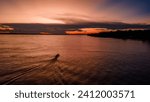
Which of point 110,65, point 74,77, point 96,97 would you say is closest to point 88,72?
point 74,77

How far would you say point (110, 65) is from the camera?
11734 millimetres

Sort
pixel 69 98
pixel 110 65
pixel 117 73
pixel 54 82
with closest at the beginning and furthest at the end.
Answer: pixel 69 98, pixel 54 82, pixel 117 73, pixel 110 65

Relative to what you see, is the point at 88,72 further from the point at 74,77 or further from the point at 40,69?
the point at 40,69

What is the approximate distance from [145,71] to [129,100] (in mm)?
3285

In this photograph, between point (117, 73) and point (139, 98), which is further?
point (117, 73)

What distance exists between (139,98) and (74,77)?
278 cm

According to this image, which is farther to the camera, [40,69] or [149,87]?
[40,69]

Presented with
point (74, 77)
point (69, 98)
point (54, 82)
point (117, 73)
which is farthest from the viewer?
point (117, 73)

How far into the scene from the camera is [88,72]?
399 inches

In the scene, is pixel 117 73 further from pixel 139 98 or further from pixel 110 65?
pixel 139 98

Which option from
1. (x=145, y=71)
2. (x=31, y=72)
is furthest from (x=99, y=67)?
(x=31, y=72)

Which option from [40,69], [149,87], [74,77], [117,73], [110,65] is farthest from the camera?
[110,65]

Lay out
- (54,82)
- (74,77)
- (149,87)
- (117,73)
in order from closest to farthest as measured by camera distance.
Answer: (149,87)
(54,82)
(74,77)
(117,73)

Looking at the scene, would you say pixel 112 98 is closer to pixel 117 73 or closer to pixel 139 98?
pixel 139 98
